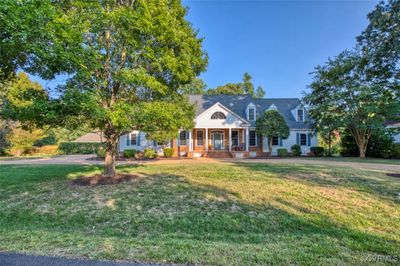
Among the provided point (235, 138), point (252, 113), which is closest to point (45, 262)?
point (235, 138)

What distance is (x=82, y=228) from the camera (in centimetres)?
539

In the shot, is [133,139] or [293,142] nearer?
[133,139]

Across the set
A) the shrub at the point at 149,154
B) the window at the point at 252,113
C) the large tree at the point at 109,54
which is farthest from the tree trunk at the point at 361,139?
the shrub at the point at 149,154

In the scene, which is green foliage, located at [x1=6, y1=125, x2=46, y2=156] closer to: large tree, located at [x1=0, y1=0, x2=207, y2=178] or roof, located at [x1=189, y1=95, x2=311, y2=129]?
roof, located at [x1=189, y1=95, x2=311, y2=129]

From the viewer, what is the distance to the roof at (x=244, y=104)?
25130 millimetres

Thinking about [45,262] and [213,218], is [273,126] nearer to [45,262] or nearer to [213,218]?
[213,218]

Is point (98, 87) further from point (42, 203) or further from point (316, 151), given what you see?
point (316, 151)

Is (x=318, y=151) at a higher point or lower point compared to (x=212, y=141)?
lower

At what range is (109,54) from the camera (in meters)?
8.35

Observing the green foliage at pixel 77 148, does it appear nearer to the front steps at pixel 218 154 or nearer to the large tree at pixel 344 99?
the front steps at pixel 218 154

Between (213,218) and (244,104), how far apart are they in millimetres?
21785

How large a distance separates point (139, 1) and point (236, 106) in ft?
63.4

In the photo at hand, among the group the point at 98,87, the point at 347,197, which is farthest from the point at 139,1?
the point at 347,197

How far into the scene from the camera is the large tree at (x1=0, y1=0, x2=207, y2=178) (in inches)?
233
